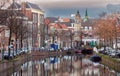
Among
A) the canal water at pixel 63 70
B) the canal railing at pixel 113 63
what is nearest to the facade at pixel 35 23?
the canal water at pixel 63 70

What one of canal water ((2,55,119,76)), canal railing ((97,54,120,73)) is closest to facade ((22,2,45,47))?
canal water ((2,55,119,76))

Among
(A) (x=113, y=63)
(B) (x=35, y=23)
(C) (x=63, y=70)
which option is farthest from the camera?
(B) (x=35, y=23)

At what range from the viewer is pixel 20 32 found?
88875 mm

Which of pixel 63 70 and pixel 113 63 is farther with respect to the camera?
pixel 63 70

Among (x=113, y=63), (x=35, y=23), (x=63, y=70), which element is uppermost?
(x=35, y=23)

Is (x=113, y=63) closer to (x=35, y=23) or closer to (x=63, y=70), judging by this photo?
(x=63, y=70)

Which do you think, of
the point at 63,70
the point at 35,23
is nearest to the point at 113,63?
the point at 63,70

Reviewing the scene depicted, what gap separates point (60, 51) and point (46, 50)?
1583 cm

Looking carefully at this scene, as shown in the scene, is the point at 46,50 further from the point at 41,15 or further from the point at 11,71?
the point at 11,71

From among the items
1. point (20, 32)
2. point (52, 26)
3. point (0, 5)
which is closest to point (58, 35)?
point (52, 26)

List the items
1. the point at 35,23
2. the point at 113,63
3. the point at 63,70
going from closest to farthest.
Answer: the point at 113,63 → the point at 63,70 → the point at 35,23

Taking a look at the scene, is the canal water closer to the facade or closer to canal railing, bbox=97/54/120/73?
canal railing, bbox=97/54/120/73

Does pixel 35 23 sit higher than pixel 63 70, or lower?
higher

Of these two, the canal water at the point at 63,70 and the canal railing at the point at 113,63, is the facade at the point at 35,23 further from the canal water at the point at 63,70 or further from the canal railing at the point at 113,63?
the canal railing at the point at 113,63
